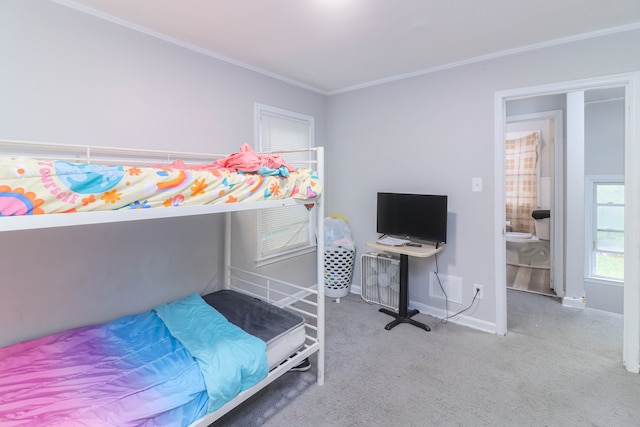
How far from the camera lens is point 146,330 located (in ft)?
6.30

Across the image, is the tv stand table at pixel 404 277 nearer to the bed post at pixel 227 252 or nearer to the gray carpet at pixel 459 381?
the gray carpet at pixel 459 381

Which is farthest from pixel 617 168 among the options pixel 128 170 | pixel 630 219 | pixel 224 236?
pixel 128 170

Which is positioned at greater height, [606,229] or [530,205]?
[530,205]

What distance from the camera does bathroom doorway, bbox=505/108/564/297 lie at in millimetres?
3915

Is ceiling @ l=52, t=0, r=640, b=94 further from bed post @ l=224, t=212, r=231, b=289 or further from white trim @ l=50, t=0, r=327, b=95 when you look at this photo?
bed post @ l=224, t=212, r=231, b=289

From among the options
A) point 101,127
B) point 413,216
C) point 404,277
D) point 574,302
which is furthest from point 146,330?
point 574,302

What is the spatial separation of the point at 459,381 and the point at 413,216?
1.43 meters

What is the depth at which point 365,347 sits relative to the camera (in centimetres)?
257

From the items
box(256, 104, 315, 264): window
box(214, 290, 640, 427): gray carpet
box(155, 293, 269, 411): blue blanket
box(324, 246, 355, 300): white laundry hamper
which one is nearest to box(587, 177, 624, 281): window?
box(214, 290, 640, 427): gray carpet

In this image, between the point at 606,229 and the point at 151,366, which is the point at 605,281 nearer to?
the point at 606,229

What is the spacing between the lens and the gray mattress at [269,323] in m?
1.85

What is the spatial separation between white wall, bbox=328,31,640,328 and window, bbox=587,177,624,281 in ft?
8.35

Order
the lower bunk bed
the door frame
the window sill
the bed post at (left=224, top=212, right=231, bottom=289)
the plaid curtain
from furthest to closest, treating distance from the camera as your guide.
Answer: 1. the plaid curtain
2. the window sill
3. the bed post at (left=224, top=212, right=231, bottom=289)
4. the door frame
5. the lower bunk bed

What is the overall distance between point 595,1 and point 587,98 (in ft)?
8.70
